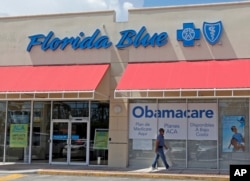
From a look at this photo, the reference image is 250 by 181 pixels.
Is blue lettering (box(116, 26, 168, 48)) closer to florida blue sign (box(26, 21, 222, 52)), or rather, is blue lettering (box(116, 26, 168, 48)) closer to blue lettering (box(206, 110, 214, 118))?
florida blue sign (box(26, 21, 222, 52))

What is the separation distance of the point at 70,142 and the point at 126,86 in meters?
4.48

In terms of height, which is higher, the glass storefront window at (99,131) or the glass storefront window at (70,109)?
the glass storefront window at (70,109)

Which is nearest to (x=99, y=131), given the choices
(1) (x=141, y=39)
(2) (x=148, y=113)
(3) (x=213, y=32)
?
(2) (x=148, y=113)

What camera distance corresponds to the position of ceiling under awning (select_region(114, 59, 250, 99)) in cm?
1670

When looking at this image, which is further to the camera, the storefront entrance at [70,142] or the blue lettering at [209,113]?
the storefront entrance at [70,142]

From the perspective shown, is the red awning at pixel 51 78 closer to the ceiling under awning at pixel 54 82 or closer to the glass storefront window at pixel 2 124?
the ceiling under awning at pixel 54 82

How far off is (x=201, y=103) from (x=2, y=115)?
395 inches

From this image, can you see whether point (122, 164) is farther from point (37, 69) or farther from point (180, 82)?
point (37, 69)

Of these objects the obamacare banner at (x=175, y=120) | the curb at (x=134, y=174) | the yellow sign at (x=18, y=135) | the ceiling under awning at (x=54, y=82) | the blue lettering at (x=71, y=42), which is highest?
the blue lettering at (x=71, y=42)

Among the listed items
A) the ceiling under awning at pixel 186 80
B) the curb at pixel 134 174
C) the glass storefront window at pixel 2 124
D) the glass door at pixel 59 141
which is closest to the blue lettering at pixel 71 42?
the ceiling under awning at pixel 186 80

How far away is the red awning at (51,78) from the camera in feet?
59.6

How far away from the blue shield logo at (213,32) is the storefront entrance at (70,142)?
6.91 m

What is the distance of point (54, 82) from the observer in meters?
18.7

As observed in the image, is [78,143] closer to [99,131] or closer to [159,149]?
[99,131]
